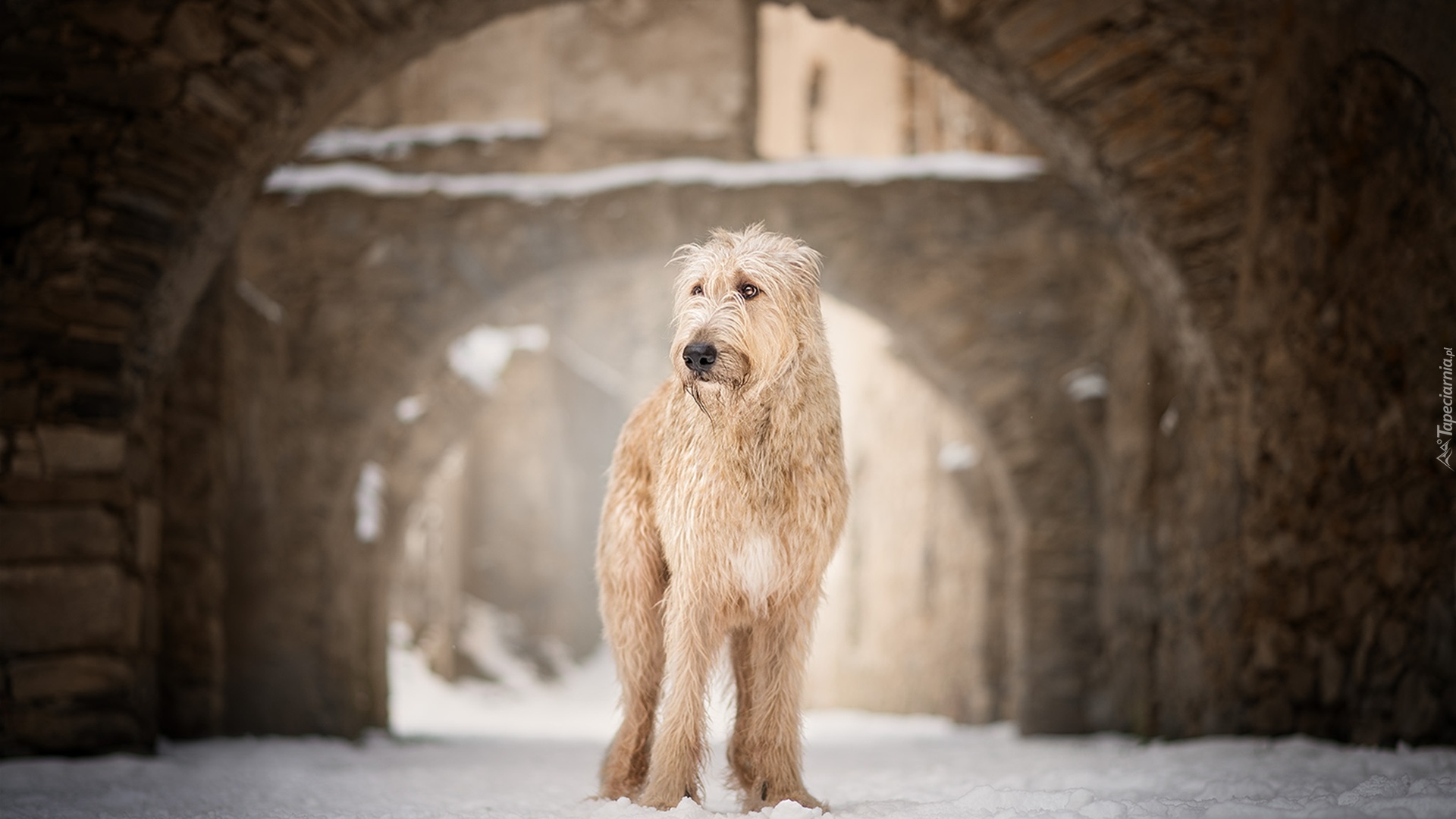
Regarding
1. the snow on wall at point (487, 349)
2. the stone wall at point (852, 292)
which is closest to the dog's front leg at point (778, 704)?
the stone wall at point (852, 292)

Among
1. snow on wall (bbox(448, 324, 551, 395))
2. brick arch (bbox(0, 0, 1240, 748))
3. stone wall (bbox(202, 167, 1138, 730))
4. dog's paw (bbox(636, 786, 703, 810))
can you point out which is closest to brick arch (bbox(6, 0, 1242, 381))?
brick arch (bbox(0, 0, 1240, 748))

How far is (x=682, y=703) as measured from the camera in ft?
10.1

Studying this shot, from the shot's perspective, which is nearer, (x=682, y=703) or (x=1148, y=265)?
(x=682, y=703)

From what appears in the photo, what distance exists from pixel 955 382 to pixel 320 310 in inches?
181

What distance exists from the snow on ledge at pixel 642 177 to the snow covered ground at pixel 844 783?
4140mm

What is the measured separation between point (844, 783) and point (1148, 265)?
253 centimetres

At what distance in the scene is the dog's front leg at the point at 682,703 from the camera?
120 inches

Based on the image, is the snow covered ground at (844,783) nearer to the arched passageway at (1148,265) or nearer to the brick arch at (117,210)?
the arched passageway at (1148,265)

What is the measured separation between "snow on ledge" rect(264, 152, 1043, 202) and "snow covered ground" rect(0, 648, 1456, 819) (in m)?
4.14

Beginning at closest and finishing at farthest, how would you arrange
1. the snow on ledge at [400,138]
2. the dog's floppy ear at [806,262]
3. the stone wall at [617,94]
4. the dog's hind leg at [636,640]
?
the dog's floppy ear at [806,262], the dog's hind leg at [636,640], the snow on ledge at [400,138], the stone wall at [617,94]

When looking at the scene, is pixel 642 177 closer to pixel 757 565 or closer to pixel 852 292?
pixel 852 292

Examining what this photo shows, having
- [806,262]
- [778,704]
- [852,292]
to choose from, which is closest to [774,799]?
[778,704]

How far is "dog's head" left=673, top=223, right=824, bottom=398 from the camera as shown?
9.21ft

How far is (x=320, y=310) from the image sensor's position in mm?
8656
